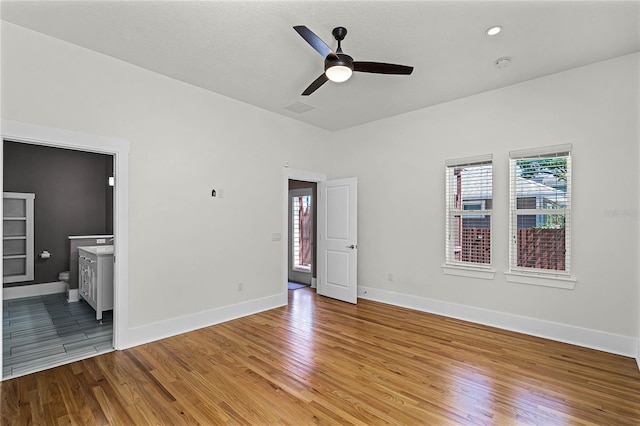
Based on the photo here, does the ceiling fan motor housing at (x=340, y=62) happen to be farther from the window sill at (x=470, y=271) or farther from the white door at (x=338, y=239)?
the window sill at (x=470, y=271)

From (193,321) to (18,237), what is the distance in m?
4.21

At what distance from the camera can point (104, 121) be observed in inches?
134

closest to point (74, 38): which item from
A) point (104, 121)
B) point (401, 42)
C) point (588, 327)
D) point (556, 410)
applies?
point (104, 121)

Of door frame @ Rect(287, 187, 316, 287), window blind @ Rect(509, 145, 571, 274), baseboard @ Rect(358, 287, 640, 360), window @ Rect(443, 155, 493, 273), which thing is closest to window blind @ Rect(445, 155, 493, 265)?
window @ Rect(443, 155, 493, 273)

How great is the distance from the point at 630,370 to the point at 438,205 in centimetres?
265

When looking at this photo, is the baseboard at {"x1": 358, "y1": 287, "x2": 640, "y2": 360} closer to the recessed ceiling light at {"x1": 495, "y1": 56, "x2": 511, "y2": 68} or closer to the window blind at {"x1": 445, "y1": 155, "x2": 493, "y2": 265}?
the window blind at {"x1": 445, "y1": 155, "x2": 493, "y2": 265}

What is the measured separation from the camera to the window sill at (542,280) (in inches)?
144

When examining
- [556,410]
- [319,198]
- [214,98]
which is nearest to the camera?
[556,410]

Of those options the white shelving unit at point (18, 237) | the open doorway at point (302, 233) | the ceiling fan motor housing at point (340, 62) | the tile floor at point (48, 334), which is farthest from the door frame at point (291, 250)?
the white shelving unit at point (18, 237)

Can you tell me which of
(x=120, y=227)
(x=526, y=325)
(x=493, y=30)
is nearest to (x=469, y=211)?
(x=526, y=325)

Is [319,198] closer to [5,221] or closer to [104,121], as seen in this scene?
[104,121]

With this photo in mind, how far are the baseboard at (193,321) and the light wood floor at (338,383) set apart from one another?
0.13 meters

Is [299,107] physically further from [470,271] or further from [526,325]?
[526,325]

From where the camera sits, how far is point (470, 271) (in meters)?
4.42
